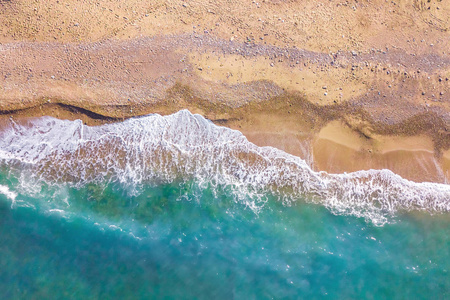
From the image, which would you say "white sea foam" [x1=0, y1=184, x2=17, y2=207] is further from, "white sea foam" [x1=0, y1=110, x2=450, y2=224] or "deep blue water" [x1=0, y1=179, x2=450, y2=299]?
"white sea foam" [x1=0, y1=110, x2=450, y2=224]

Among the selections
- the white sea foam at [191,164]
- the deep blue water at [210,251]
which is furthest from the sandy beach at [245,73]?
the deep blue water at [210,251]

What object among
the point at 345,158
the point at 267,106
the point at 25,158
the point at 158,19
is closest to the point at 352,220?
the point at 345,158

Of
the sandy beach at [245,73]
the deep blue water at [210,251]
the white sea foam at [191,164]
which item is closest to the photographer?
the deep blue water at [210,251]

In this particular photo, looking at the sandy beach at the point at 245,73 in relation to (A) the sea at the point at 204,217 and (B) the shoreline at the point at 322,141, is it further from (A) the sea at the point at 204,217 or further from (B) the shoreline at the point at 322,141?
(A) the sea at the point at 204,217

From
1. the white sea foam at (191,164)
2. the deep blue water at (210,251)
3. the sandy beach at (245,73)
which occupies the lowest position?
the deep blue water at (210,251)

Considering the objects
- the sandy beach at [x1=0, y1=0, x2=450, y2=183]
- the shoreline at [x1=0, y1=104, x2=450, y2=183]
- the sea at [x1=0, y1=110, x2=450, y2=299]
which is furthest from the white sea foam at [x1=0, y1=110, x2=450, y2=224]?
the sandy beach at [x1=0, y1=0, x2=450, y2=183]

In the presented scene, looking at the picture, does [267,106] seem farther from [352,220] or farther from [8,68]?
[8,68]
